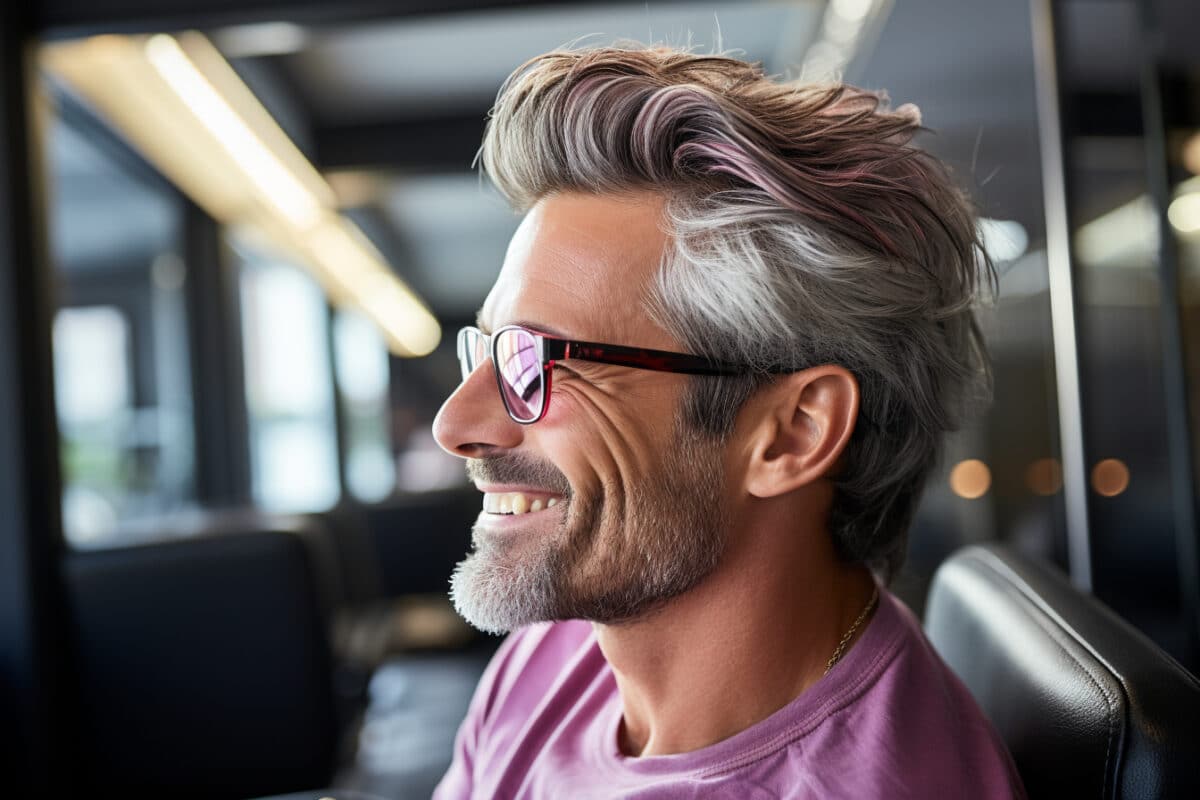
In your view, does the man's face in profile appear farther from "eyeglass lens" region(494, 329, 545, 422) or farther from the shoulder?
the shoulder

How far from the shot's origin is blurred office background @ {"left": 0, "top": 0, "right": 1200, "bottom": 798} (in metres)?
2.08

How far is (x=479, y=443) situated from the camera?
104 centimetres

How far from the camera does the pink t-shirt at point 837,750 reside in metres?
0.79

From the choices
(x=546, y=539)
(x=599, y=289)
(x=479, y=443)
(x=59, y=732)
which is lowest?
(x=59, y=732)

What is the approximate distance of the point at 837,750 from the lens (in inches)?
32.4

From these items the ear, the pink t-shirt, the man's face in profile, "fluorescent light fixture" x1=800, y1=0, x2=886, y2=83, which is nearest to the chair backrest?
the pink t-shirt

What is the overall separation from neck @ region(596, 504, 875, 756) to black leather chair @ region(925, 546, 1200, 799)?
0.18m

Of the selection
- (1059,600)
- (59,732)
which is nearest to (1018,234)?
(1059,600)

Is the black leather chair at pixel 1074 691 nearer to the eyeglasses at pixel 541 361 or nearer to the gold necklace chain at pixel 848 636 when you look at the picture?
the gold necklace chain at pixel 848 636

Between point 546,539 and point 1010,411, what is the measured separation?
7.69 feet

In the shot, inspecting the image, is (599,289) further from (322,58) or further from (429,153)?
(429,153)

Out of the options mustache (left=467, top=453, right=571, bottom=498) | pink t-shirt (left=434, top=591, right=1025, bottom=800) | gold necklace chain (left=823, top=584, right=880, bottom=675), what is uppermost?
mustache (left=467, top=453, right=571, bottom=498)

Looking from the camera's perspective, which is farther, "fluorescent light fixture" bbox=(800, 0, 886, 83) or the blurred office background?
"fluorescent light fixture" bbox=(800, 0, 886, 83)

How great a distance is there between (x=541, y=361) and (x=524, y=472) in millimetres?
123
